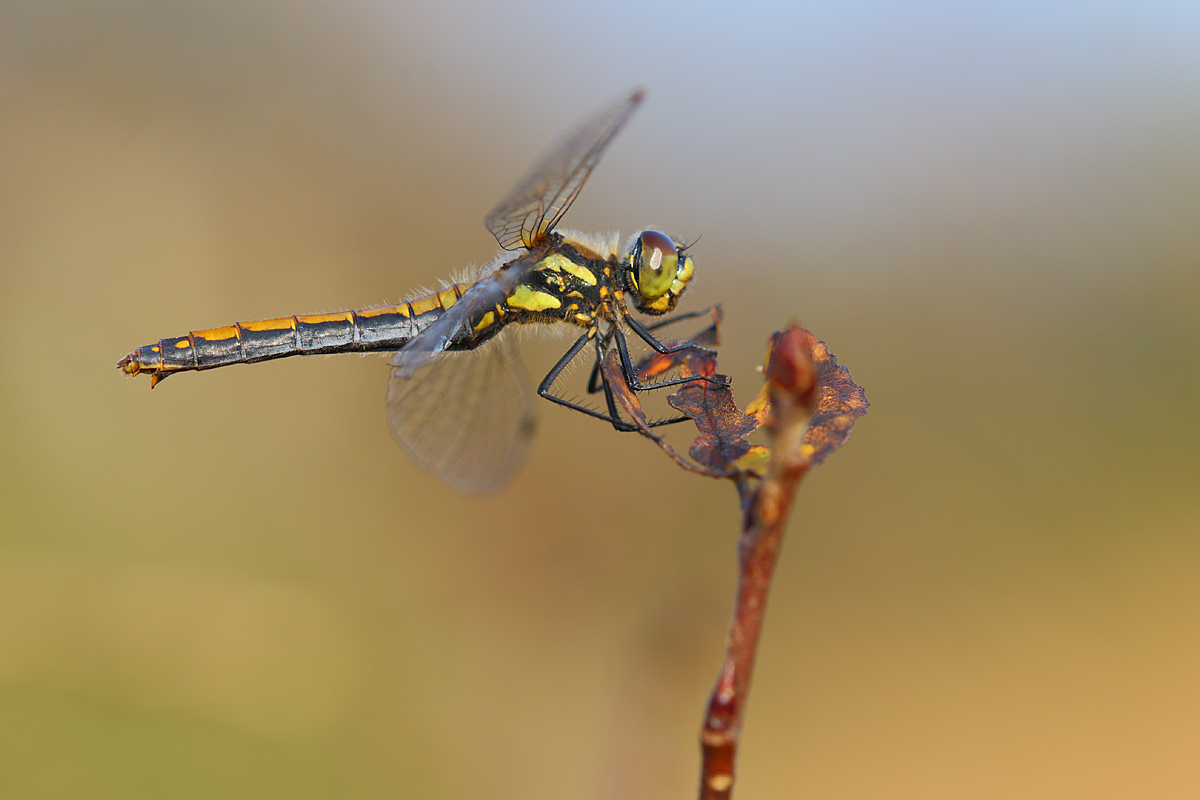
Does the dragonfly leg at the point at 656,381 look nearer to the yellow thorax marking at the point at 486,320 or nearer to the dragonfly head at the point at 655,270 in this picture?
the dragonfly head at the point at 655,270

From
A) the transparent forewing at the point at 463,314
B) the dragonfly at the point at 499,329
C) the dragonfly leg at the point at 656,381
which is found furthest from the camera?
the dragonfly at the point at 499,329

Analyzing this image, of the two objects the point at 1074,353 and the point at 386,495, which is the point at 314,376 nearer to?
the point at 386,495

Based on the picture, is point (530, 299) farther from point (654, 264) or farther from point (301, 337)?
point (301, 337)

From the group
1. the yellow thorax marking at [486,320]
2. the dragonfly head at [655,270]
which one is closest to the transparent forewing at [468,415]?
the yellow thorax marking at [486,320]

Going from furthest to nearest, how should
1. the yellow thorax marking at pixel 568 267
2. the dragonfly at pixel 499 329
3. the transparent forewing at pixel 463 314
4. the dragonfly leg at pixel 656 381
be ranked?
1. the yellow thorax marking at pixel 568 267
2. the dragonfly at pixel 499 329
3. the transparent forewing at pixel 463 314
4. the dragonfly leg at pixel 656 381

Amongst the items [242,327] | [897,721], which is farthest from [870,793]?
[242,327]

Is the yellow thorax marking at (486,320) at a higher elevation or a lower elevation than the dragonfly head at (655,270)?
lower
